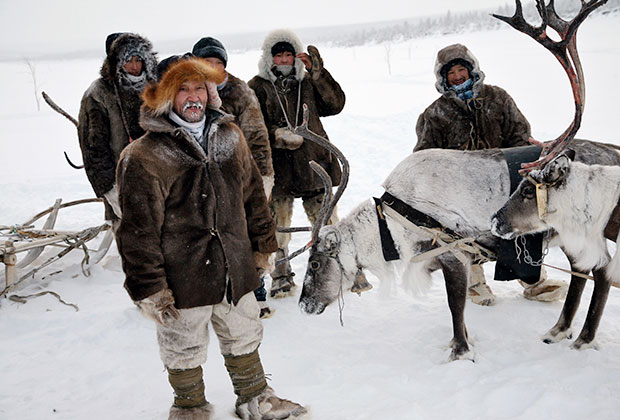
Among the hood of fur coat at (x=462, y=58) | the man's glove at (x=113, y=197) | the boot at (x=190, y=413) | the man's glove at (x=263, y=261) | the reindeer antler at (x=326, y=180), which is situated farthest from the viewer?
the hood of fur coat at (x=462, y=58)

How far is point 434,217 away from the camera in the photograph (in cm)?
288

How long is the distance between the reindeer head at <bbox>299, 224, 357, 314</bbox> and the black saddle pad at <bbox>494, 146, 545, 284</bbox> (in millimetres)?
876

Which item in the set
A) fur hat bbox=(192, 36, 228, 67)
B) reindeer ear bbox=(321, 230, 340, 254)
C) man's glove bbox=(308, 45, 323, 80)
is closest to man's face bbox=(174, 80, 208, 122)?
reindeer ear bbox=(321, 230, 340, 254)

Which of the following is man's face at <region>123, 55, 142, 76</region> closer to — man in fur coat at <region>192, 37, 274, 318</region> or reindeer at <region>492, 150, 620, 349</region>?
man in fur coat at <region>192, 37, 274, 318</region>

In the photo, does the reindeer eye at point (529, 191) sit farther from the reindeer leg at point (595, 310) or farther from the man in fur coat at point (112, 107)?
the man in fur coat at point (112, 107)

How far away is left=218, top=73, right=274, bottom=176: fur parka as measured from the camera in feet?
11.0

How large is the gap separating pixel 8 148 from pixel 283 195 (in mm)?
10836

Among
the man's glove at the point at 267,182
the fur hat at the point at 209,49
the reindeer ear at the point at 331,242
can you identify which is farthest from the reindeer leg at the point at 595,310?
the fur hat at the point at 209,49

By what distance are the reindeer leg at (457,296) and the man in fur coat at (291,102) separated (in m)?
1.27

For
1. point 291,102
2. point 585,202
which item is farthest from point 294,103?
point 585,202

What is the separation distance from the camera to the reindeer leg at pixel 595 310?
9.29 ft

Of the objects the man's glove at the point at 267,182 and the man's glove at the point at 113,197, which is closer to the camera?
the man's glove at the point at 113,197

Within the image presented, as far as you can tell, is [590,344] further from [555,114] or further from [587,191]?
[555,114]

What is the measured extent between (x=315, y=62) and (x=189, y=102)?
169 cm
